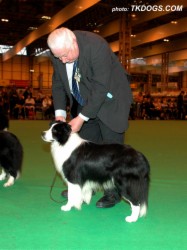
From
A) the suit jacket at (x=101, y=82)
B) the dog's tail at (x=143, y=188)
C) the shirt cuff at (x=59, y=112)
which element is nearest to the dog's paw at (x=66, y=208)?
the dog's tail at (x=143, y=188)

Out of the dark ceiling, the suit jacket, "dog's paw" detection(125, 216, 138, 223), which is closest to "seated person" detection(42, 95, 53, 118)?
the dark ceiling

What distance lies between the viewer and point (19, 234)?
308 cm

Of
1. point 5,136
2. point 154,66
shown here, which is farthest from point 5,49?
point 5,136

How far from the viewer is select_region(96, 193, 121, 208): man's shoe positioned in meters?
3.96

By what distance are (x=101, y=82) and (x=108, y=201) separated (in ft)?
4.70

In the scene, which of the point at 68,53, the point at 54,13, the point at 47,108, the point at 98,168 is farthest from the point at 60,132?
the point at 54,13

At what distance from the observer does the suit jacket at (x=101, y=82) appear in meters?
3.63

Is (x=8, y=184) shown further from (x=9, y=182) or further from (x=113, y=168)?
(x=113, y=168)

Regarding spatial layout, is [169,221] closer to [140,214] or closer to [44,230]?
[140,214]

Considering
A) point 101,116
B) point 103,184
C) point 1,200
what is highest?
point 101,116

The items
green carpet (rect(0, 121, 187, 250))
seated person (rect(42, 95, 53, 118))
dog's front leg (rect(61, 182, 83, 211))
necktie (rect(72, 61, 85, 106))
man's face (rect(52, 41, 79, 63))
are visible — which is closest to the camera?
green carpet (rect(0, 121, 187, 250))

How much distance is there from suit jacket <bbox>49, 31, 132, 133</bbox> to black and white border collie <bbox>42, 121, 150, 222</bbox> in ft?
1.18

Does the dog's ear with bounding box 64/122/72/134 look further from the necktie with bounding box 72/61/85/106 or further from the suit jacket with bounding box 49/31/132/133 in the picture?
the necktie with bounding box 72/61/85/106

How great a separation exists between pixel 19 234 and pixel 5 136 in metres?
2.14
